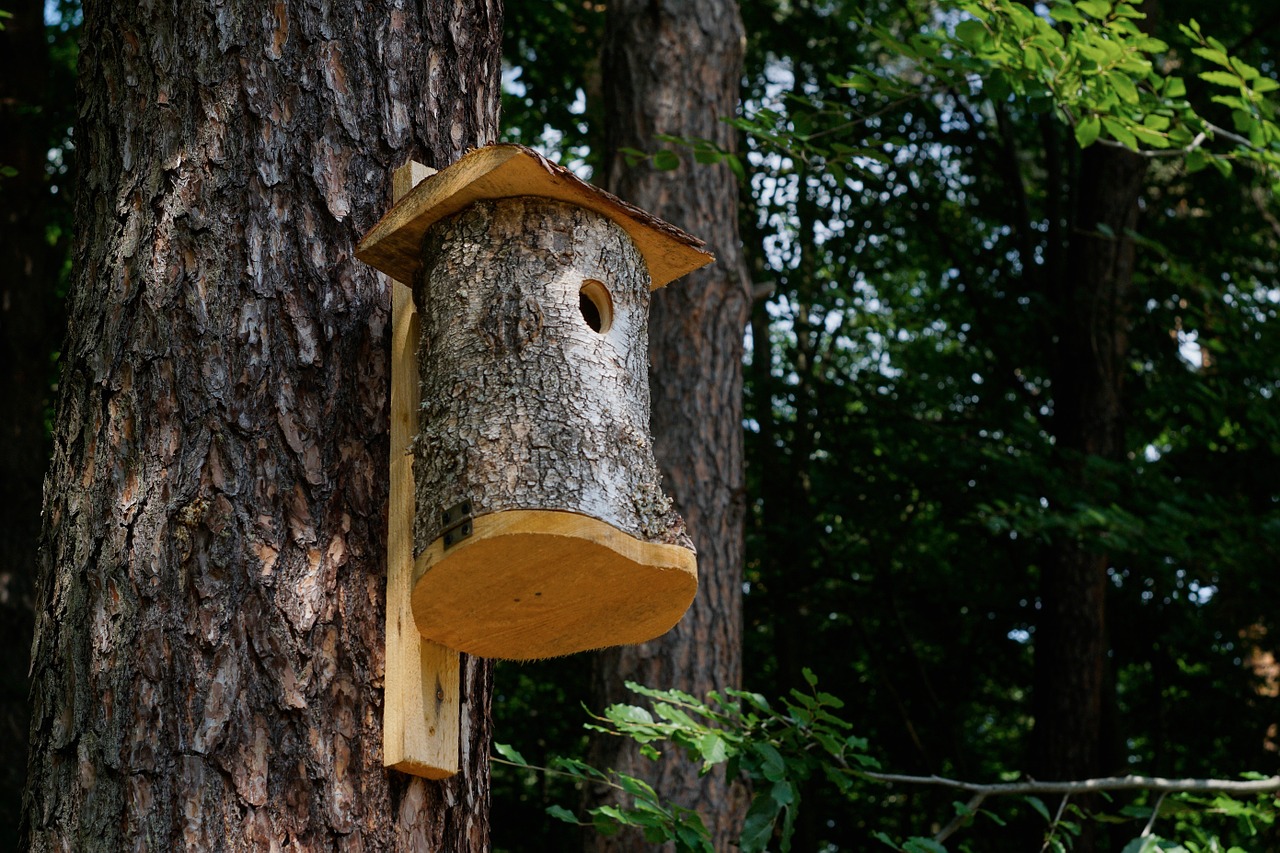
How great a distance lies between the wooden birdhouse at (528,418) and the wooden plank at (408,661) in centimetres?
1

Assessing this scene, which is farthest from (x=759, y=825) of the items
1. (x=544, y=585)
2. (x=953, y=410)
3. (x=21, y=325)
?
(x=953, y=410)

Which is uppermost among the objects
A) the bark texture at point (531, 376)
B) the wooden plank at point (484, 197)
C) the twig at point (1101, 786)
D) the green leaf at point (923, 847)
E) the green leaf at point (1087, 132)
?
the green leaf at point (1087, 132)

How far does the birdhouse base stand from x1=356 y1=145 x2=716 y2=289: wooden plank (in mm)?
549

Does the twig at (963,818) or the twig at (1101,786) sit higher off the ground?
the twig at (1101,786)

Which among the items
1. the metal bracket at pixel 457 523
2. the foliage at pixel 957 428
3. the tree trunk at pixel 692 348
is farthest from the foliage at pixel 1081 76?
the foliage at pixel 957 428

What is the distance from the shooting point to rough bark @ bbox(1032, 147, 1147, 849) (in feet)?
24.7

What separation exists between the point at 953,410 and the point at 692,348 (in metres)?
4.68

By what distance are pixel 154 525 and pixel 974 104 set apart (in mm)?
9165

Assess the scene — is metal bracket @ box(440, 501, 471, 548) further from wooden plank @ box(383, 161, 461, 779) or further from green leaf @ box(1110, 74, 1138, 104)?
green leaf @ box(1110, 74, 1138, 104)

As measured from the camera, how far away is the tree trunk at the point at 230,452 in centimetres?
190

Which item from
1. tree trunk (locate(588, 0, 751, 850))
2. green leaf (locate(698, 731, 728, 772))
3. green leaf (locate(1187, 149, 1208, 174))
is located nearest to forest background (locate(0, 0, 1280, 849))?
tree trunk (locate(588, 0, 751, 850))

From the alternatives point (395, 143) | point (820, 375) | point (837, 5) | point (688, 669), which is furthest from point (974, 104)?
point (395, 143)

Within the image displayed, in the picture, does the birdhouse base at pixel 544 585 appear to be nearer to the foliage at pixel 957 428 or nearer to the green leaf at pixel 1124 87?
the green leaf at pixel 1124 87

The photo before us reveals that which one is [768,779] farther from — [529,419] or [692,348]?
[692,348]
